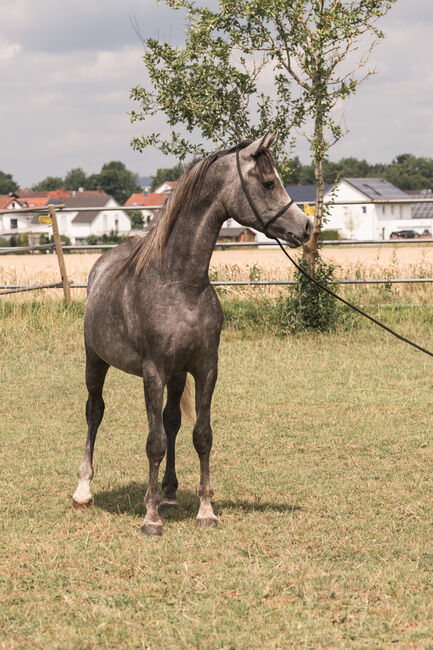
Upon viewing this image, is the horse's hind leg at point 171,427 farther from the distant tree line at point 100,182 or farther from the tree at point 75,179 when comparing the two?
the tree at point 75,179

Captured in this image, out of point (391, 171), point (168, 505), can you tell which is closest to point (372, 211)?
point (391, 171)

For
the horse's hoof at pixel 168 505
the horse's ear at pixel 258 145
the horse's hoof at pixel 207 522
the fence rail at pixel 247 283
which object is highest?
the horse's ear at pixel 258 145

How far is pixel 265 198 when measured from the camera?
184 inches

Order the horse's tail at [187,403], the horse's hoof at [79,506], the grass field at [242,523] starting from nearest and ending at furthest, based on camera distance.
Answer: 1. the grass field at [242,523]
2. the horse's hoof at [79,506]
3. the horse's tail at [187,403]

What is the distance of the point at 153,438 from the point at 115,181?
15488 cm

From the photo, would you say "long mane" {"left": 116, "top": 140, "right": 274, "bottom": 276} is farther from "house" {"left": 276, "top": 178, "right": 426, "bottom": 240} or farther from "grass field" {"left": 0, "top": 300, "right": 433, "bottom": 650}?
"house" {"left": 276, "top": 178, "right": 426, "bottom": 240}

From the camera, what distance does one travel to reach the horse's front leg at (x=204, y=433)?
499 centimetres

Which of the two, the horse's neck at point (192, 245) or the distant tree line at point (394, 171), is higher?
the distant tree line at point (394, 171)

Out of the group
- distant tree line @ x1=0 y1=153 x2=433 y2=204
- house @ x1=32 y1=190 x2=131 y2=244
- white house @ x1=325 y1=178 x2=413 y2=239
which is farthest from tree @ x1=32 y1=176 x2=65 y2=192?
white house @ x1=325 y1=178 x2=413 y2=239

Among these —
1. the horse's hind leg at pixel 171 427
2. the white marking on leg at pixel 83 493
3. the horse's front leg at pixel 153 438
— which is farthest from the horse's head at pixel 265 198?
the white marking on leg at pixel 83 493

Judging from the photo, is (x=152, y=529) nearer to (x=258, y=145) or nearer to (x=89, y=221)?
(x=258, y=145)

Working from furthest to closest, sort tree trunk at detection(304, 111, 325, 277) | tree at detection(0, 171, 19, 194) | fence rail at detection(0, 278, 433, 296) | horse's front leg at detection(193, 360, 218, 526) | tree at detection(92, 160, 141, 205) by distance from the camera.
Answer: tree at detection(0, 171, 19, 194) → tree at detection(92, 160, 141, 205) → fence rail at detection(0, 278, 433, 296) → tree trunk at detection(304, 111, 325, 277) → horse's front leg at detection(193, 360, 218, 526)

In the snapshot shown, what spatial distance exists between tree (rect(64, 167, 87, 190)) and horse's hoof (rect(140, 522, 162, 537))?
16581 centimetres

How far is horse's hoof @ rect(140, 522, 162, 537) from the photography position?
4859 millimetres
